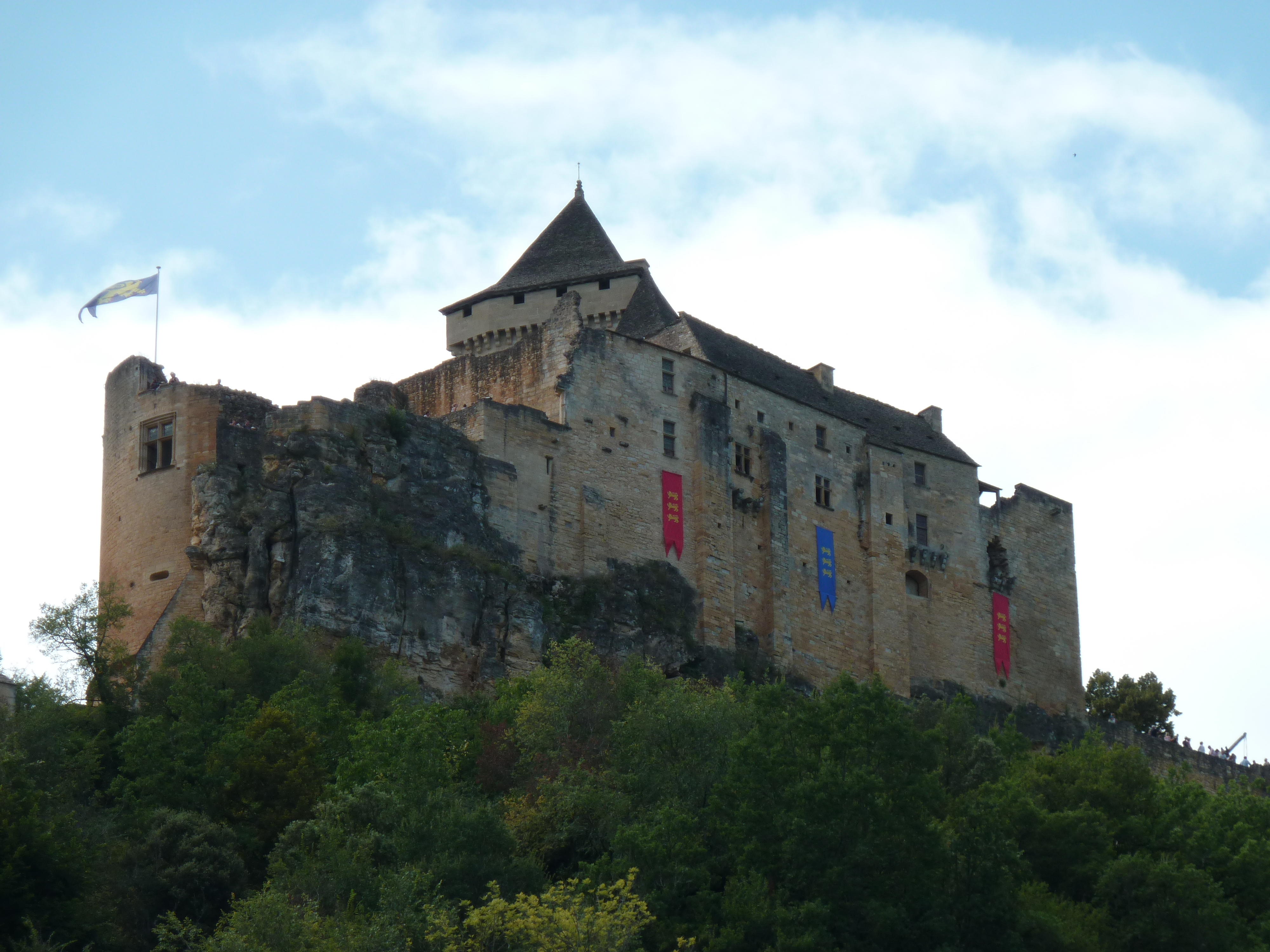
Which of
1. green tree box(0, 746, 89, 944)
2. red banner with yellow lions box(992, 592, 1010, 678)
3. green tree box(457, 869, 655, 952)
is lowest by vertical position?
green tree box(457, 869, 655, 952)

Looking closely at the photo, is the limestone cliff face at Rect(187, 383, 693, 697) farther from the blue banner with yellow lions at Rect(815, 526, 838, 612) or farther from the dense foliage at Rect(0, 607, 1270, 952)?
the blue banner with yellow lions at Rect(815, 526, 838, 612)

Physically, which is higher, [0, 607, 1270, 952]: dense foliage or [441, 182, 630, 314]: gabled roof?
[441, 182, 630, 314]: gabled roof

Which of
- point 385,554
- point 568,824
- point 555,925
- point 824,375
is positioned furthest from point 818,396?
point 555,925

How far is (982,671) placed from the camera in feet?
227

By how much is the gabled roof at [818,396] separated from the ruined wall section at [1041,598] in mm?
2973

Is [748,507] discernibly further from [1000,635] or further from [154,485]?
[154,485]

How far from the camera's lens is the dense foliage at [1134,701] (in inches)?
3142

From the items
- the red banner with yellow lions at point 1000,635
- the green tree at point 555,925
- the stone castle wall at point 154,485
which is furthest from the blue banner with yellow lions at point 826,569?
the green tree at point 555,925

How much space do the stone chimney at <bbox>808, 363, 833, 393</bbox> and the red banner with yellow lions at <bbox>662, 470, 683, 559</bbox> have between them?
9.82 metres

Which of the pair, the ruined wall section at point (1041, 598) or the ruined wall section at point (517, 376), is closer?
the ruined wall section at point (517, 376)

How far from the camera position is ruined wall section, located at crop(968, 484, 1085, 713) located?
71.2 metres

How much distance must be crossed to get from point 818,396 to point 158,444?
72.3 feet

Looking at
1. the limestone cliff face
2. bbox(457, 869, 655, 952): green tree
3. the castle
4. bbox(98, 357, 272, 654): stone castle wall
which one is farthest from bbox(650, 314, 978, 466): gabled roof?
bbox(457, 869, 655, 952): green tree

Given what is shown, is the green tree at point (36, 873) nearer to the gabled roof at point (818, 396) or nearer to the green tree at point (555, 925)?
the green tree at point (555, 925)
